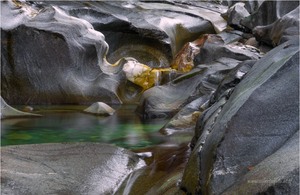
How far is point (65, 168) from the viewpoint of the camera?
15.4 feet

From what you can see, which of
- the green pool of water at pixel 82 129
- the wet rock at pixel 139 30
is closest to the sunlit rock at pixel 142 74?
the wet rock at pixel 139 30

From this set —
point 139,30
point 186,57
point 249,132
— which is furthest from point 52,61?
point 249,132

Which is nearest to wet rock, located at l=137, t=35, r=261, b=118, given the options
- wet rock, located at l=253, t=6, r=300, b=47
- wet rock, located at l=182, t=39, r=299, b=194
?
wet rock, located at l=253, t=6, r=300, b=47

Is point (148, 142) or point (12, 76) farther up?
point (148, 142)

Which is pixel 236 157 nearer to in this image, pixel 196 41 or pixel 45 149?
pixel 45 149

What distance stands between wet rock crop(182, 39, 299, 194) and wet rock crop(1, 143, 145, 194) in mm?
1177

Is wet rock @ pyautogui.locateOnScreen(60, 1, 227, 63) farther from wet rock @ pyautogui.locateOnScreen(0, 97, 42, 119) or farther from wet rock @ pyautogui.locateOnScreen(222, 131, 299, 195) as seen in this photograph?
wet rock @ pyautogui.locateOnScreen(222, 131, 299, 195)

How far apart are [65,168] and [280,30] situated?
8.89 metres

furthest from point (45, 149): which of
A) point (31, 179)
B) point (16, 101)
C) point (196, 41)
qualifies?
point (196, 41)

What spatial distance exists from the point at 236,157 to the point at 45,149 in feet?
10.4

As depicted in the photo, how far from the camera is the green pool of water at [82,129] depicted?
7082 millimetres

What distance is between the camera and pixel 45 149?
18.4 ft

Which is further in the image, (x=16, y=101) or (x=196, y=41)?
(x=196, y=41)

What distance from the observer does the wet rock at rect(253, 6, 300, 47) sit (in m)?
10.7
